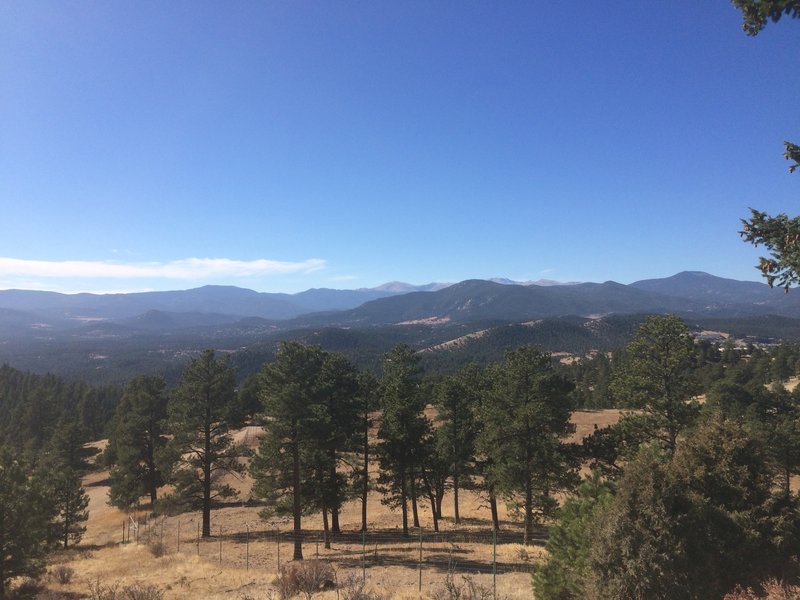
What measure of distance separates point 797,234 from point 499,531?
26458 mm

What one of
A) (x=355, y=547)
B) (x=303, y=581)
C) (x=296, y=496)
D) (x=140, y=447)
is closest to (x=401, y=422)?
(x=296, y=496)

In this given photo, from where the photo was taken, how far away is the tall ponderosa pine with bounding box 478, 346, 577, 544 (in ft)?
70.2

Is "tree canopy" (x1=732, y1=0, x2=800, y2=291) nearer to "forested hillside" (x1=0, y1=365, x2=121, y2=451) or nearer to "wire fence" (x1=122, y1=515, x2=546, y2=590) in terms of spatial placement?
"wire fence" (x1=122, y1=515, x2=546, y2=590)

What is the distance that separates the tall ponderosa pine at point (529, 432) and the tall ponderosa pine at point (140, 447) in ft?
89.7

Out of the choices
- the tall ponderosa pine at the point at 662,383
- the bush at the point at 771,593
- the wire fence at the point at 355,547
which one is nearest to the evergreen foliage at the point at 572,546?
the bush at the point at 771,593

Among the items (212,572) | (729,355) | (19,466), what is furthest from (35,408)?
(729,355)

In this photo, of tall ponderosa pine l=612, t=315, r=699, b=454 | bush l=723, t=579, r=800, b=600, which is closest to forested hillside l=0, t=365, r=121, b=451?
tall ponderosa pine l=612, t=315, r=699, b=454

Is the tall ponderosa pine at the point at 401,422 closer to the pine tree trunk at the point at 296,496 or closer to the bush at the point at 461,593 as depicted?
the pine tree trunk at the point at 296,496

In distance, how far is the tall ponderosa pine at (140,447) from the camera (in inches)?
1374

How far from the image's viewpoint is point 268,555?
22359 millimetres

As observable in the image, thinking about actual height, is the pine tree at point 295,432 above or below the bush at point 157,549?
above

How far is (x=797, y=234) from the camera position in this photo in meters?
8.53

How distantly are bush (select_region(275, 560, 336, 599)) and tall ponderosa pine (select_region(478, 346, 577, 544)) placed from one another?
10.1m

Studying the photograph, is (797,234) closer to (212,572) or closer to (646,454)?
(646,454)
